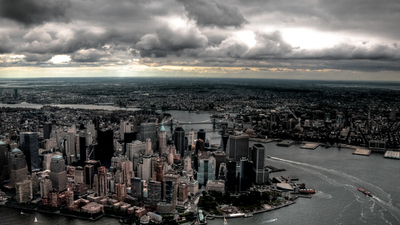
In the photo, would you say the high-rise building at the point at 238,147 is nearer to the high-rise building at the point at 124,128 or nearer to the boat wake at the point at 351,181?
the boat wake at the point at 351,181

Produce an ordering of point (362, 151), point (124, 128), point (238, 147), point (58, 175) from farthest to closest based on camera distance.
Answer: point (124, 128)
point (362, 151)
point (238, 147)
point (58, 175)

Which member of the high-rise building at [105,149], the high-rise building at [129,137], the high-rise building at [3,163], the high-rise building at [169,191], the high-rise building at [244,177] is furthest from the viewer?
the high-rise building at [129,137]

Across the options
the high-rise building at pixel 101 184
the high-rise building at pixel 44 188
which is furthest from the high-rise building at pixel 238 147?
the high-rise building at pixel 44 188

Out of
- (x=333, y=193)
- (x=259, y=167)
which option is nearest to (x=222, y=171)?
(x=259, y=167)

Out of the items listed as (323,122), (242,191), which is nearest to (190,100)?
(323,122)

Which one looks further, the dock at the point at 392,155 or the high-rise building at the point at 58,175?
the dock at the point at 392,155

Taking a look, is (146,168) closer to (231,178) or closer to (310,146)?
(231,178)

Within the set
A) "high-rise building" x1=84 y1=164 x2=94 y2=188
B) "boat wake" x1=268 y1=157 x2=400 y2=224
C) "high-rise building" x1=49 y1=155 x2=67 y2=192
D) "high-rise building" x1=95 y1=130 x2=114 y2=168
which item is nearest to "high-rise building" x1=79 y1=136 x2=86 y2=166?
"high-rise building" x1=95 y1=130 x2=114 y2=168
